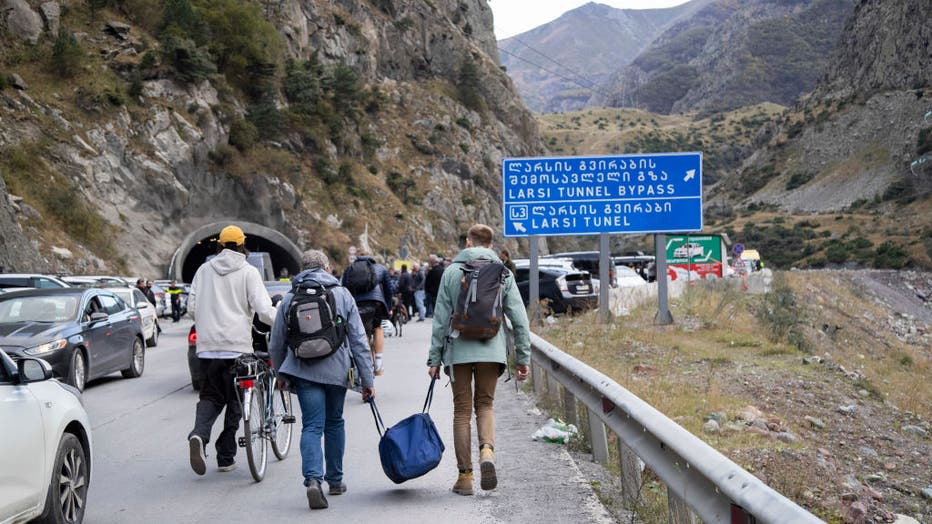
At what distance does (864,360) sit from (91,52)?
1715 inches

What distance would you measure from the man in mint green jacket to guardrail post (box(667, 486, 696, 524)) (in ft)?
6.08

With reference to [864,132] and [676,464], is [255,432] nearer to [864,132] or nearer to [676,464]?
[676,464]

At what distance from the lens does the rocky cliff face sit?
90125 millimetres

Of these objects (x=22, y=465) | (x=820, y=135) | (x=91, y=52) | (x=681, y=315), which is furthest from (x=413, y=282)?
(x=820, y=135)

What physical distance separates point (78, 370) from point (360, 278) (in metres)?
4.11

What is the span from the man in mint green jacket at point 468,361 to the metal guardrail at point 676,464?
34.2 inches

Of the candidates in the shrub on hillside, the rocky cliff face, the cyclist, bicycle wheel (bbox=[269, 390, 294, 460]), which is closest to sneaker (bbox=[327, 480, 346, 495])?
bicycle wheel (bbox=[269, 390, 294, 460])

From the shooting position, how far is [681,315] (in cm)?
2419

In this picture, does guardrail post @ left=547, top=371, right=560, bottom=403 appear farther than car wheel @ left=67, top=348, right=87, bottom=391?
No

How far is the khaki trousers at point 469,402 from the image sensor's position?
23.7 ft

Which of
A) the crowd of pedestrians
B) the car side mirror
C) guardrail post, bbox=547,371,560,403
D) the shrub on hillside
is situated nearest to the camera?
the car side mirror

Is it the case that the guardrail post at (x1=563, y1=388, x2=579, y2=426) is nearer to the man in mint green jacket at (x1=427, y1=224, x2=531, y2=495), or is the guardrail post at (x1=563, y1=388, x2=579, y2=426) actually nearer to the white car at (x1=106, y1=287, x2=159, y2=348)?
the man in mint green jacket at (x1=427, y1=224, x2=531, y2=495)

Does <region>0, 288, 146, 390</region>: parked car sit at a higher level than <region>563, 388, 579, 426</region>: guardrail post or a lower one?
higher

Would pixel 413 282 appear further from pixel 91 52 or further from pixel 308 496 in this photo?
pixel 91 52
